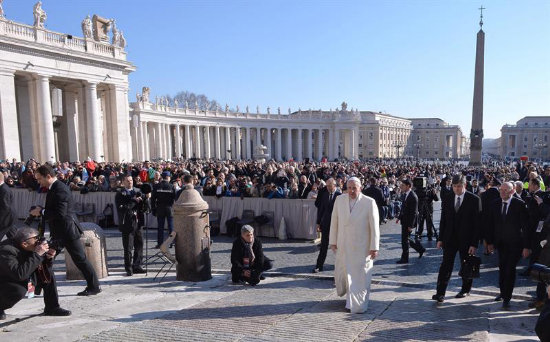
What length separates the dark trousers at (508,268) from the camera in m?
5.48

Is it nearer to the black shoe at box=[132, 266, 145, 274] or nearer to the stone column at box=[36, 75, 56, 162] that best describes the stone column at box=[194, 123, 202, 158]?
the stone column at box=[36, 75, 56, 162]

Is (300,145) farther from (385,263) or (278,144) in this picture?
(385,263)

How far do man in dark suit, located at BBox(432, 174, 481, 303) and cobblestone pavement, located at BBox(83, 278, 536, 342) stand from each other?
0.45 metres

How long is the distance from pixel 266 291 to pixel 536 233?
193 inches

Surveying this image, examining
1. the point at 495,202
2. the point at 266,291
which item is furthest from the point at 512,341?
the point at 266,291

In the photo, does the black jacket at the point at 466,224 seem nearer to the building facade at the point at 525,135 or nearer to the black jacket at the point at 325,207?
the black jacket at the point at 325,207

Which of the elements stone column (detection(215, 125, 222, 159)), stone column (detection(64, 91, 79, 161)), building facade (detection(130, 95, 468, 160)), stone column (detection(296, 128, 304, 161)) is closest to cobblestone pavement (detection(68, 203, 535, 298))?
stone column (detection(64, 91, 79, 161))

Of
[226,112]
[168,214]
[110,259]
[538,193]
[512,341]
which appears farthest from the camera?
[226,112]

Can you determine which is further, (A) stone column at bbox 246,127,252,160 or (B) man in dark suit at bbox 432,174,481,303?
(A) stone column at bbox 246,127,252,160

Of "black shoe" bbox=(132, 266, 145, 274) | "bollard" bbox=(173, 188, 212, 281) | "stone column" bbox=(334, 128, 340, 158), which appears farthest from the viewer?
"stone column" bbox=(334, 128, 340, 158)

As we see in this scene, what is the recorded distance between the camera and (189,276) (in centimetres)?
688

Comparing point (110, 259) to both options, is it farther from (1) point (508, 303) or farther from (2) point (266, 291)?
(1) point (508, 303)

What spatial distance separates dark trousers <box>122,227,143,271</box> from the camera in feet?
24.2

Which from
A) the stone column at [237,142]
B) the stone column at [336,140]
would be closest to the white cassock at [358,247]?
the stone column at [237,142]
